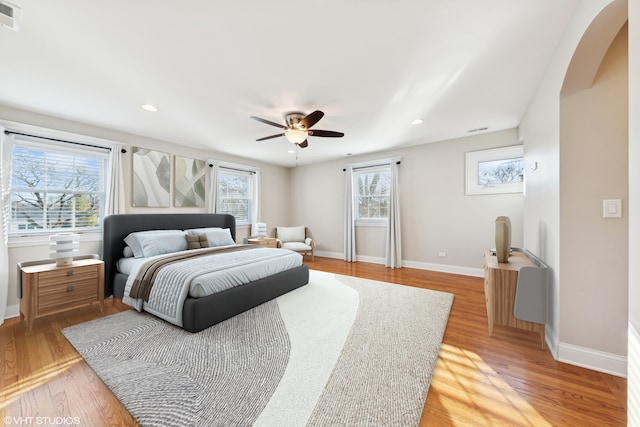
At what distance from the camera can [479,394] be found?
5.31 feet

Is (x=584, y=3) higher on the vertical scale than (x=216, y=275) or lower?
higher

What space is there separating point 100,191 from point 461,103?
513 centimetres

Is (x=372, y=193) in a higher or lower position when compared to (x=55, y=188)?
higher

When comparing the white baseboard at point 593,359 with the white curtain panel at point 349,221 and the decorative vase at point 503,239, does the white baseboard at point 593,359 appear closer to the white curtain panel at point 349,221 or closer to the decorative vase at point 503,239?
the decorative vase at point 503,239

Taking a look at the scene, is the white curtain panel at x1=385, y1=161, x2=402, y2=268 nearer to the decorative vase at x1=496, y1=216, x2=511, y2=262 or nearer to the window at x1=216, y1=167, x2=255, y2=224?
the decorative vase at x1=496, y1=216, x2=511, y2=262

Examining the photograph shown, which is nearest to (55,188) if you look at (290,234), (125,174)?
(125,174)

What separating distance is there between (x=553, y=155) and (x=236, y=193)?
17.3ft

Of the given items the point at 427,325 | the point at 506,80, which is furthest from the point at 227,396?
the point at 506,80

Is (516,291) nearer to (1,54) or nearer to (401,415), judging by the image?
(401,415)

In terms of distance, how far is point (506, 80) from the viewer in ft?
8.19

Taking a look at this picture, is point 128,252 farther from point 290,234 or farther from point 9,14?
point 290,234

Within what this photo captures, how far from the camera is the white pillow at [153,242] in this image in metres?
3.51

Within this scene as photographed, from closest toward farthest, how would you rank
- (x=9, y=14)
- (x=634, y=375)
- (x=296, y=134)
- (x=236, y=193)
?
(x=634, y=375) → (x=9, y=14) → (x=296, y=134) → (x=236, y=193)

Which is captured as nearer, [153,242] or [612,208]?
A: [612,208]
